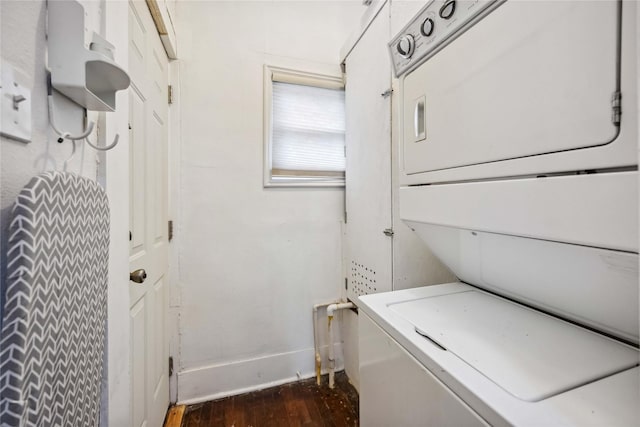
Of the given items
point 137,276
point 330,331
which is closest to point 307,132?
point 137,276

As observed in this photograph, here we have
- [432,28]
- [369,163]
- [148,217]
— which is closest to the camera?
[432,28]

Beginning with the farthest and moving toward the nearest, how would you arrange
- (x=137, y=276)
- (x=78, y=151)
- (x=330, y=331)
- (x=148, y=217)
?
(x=330, y=331), (x=148, y=217), (x=137, y=276), (x=78, y=151)

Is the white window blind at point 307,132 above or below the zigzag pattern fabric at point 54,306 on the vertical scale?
above

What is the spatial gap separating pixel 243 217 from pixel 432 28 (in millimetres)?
1585

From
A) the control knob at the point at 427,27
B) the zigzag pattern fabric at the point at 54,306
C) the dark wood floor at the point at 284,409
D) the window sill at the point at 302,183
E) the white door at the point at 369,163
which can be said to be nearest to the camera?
the zigzag pattern fabric at the point at 54,306

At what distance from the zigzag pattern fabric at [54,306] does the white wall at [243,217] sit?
114 centimetres

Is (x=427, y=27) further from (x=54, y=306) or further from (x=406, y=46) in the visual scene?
(x=54, y=306)

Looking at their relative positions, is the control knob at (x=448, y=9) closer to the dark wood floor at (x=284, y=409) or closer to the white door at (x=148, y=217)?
the white door at (x=148, y=217)

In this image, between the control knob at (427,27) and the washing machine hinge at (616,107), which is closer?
the washing machine hinge at (616,107)

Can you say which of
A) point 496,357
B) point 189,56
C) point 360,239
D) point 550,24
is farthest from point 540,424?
point 189,56

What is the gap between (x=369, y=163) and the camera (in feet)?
5.45

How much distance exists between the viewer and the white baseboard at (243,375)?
177 centimetres

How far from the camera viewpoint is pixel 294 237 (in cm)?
202

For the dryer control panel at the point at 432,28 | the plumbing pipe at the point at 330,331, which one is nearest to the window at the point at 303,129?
the plumbing pipe at the point at 330,331
